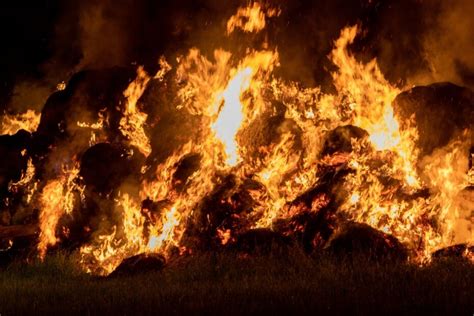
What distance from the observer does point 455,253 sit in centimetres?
1187

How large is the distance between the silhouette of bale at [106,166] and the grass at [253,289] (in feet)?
8.62

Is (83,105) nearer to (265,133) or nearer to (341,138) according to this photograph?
(265,133)

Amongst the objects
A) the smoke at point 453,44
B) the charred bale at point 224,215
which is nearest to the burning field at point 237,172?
the charred bale at point 224,215

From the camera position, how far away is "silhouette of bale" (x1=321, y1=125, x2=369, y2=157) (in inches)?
538

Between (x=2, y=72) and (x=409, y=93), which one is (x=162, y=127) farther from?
(x=2, y=72)

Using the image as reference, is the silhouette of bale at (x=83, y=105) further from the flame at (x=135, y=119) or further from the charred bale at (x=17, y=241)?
the charred bale at (x=17, y=241)

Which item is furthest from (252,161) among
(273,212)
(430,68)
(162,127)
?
(430,68)

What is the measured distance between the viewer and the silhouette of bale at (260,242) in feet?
39.1

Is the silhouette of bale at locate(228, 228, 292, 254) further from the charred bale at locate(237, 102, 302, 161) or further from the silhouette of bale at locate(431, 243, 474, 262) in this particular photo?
the silhouette of bale at locate(431, 243, 474, 262)

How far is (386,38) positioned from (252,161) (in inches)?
312

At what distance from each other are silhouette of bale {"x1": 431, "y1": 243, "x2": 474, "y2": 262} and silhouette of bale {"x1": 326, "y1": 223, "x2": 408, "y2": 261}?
0.58m

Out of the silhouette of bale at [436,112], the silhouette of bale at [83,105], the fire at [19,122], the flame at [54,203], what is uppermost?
the fire at [19,122]

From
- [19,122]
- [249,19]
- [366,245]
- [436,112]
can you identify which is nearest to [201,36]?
[249,19]

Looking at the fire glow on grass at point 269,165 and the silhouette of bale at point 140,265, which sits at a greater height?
the fire glow on grass at point 269,165
